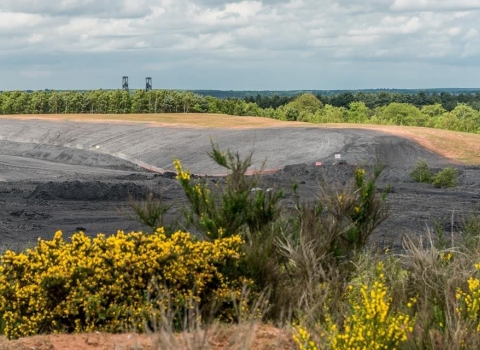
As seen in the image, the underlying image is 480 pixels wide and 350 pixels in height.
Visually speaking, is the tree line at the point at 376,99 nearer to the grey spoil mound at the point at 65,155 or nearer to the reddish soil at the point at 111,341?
Answer: the grey spoil mound at the point at 65,155

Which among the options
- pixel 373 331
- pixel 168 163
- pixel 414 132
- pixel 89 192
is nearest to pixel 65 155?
pixel 168 163

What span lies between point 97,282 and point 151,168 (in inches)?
1405

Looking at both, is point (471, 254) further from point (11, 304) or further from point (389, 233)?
point (389, 233)

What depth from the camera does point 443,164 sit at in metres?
39.4

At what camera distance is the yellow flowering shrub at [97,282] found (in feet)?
26.8

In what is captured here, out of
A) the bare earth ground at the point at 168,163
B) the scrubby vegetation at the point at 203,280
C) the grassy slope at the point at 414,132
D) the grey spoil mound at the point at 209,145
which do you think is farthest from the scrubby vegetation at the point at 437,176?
the scrubby vegetation at the point at 203,280

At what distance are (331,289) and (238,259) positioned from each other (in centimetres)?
101

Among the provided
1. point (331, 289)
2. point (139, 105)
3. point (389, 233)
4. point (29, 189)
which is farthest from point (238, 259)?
point (139, 105)

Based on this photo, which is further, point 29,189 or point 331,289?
point 29,189

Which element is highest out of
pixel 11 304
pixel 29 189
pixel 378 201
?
pixel 378 201

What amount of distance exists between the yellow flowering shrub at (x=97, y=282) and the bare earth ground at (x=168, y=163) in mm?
576

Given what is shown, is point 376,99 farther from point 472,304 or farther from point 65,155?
point 472,304

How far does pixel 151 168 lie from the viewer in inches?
1724

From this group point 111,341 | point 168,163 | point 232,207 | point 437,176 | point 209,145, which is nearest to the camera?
point 111,341
